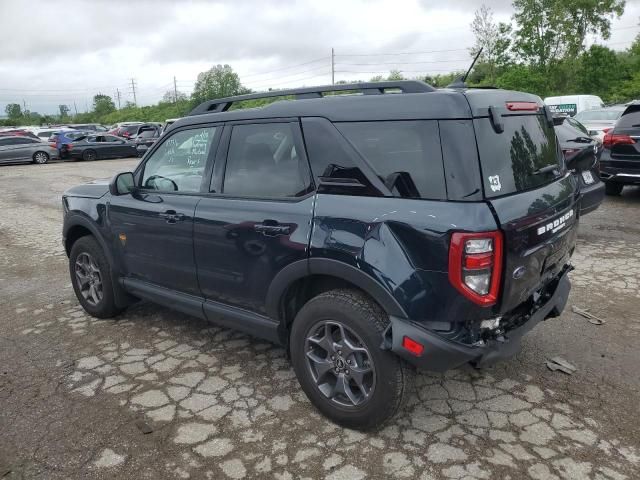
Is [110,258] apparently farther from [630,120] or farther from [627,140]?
[630,120]

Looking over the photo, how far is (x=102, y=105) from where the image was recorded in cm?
10206

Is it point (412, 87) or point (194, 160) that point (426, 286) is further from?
point (194, 160)

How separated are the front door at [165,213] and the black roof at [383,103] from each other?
1.48 ft

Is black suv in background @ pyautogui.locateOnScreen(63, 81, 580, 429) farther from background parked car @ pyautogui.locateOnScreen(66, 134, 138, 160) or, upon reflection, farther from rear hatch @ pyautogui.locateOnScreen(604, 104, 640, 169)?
background parked car @ pyautogui.locateOnScreen(66, 134, 138, 160)

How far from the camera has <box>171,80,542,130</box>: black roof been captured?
2482 millimetres

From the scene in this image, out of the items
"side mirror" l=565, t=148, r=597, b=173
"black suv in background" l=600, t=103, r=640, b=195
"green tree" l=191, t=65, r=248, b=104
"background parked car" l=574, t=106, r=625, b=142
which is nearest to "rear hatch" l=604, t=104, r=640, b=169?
"black suv in background" l=600, t=103, r=640, b=195

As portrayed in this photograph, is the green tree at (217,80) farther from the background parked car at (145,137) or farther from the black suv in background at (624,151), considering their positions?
the black suv in background at (624,151)

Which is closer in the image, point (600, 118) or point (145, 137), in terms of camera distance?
point (600, 118)

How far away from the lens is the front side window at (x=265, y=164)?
302 centimetres

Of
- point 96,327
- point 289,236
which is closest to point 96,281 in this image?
point 96,327

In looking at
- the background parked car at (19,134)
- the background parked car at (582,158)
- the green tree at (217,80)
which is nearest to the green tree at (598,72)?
the background parked car at (582,158)

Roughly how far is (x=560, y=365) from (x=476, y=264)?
1589mm

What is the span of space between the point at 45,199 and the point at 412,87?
38.1 ft

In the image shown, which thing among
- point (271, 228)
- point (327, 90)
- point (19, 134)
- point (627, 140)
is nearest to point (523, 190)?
point (327, 90)
